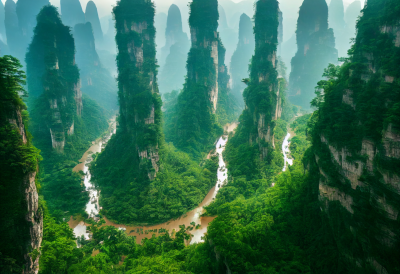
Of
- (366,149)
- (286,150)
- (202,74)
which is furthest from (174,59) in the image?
(366,149)

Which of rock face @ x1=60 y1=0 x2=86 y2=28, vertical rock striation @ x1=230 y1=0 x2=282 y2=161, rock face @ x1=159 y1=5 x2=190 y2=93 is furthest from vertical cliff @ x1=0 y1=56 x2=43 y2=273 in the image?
rock face @ x1=60 y1=0 x2=86 y2=28

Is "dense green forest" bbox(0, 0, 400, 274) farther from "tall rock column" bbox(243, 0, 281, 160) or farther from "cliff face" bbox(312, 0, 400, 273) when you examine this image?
"tall rock column" bbox(243, 0, 281, 160)

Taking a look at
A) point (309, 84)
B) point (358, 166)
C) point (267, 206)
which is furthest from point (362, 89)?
point (309, 84)

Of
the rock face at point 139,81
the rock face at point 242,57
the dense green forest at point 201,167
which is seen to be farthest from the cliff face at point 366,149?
the rock face at point 242,57

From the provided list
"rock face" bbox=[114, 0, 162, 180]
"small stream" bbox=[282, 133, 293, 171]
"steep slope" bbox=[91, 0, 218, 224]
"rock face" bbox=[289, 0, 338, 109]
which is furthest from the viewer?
"rock face" bbox=[289, 0, 338, 109]

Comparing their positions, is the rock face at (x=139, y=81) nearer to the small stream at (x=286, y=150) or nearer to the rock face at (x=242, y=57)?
the small stream at (x=286, y=150)

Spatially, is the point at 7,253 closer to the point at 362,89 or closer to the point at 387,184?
the point at 387,184

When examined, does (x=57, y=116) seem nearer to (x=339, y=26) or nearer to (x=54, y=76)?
(x=54, y=76)
